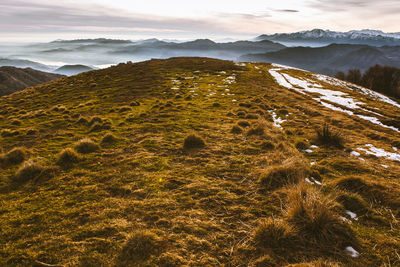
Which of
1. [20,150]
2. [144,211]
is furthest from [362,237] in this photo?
[20,150]

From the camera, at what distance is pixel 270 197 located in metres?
4.74

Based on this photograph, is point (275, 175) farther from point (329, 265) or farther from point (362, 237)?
point (329, 265)

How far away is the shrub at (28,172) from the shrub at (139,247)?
4568 millimetres

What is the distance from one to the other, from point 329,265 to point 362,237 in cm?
136

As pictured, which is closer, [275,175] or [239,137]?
[275,175]

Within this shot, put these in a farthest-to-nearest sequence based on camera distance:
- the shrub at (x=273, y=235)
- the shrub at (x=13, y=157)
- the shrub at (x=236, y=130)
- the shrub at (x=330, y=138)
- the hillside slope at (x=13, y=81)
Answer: the hillside slope at (x=13, y=81), the shrub at (x=236, y=130), the shrub at (x=330, y=138), the shrub at (x=13, y=157), the shrub at (x=273, y=235)

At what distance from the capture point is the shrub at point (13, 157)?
22.8ft

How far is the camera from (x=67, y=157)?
6.84 m

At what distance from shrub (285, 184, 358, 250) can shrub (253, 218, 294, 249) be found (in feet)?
0.75

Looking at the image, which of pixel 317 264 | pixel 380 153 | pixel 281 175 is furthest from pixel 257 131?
pixel 317 264

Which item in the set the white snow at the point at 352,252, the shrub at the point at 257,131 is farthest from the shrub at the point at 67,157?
the white snow at the point at 352,252

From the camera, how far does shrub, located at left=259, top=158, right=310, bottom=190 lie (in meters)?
5.23

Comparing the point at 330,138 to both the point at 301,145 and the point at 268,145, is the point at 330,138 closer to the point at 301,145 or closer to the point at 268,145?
the point at 301,145

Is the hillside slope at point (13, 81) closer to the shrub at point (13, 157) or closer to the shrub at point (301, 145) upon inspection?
the shrub at point (13, 157)
